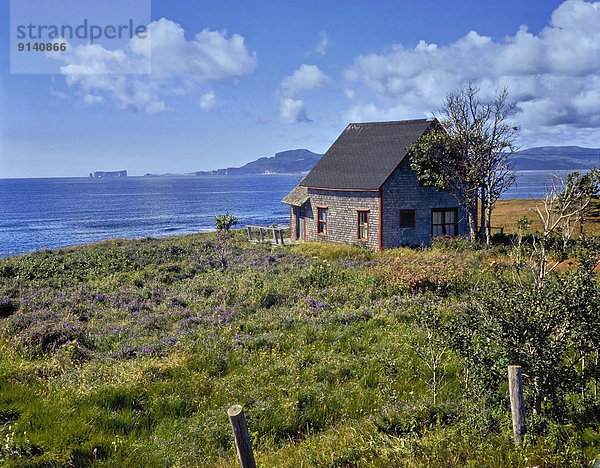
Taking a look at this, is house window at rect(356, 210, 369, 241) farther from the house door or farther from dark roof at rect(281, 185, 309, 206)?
the house door

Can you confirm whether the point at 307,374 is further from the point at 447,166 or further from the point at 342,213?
the point at 447,166

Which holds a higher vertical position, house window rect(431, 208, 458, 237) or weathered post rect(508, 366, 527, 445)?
house window rect(431, 208, 458, 237)

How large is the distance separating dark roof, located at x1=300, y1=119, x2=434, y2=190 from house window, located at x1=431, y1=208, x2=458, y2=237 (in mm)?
4588

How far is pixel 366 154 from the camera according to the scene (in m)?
32.1

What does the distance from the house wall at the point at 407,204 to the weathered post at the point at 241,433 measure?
940 inches

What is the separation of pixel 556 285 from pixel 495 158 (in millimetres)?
25330

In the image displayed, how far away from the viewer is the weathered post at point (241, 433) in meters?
5.40

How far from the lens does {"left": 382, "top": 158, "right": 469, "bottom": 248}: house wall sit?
94.0ft

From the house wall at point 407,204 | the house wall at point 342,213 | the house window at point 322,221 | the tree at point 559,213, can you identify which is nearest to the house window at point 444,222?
the house wall at point 407,204

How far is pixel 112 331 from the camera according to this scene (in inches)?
520

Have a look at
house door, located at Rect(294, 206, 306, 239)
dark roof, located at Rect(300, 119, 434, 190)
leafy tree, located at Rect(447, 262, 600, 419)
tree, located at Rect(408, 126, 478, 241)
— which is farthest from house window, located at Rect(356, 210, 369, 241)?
leafy tree, located at Rect(447, 262, 600, 419)

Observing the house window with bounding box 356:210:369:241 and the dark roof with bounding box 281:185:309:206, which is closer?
the house window with bounding box 356:210:369:241

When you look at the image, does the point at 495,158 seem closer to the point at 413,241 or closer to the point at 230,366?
the point at 413,241

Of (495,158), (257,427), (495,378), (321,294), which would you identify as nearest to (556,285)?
(495,378)
